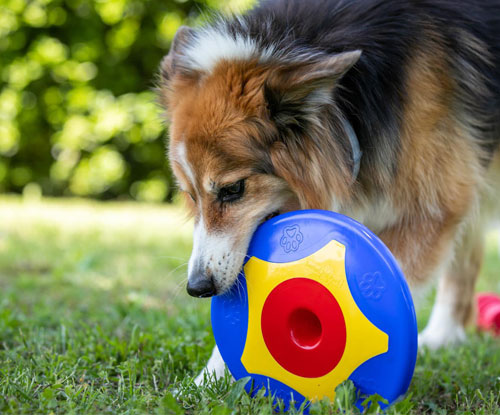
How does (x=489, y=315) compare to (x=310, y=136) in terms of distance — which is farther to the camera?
(x=489, y=315)

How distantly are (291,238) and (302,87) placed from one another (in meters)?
0.64

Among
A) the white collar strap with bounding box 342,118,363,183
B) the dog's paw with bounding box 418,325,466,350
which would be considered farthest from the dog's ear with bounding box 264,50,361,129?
the dog's paw with bounding box 418,325,466,350

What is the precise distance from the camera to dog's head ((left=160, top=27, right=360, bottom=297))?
264 cm

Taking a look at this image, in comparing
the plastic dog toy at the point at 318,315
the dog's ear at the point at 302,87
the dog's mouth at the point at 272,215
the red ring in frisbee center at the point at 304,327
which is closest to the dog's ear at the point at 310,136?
the dog's ear at the point at 302,87

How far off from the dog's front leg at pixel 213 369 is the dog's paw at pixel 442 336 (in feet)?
5.18

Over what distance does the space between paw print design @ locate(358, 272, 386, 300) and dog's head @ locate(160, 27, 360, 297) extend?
1.92ft

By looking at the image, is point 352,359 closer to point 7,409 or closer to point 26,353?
point 7,409

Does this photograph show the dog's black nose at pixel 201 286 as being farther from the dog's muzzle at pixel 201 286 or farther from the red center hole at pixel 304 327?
the red center hole at pixel 304 327

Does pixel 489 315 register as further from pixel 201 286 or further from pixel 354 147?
pixel 201 286

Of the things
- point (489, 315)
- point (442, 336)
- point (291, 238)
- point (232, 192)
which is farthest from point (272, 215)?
point (489, 315)

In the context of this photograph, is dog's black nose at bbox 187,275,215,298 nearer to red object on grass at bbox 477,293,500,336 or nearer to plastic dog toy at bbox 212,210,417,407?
plastic dog toy at bbox 212,210,417,407

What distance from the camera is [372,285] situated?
230cm

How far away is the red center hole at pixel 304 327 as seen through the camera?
245 cm

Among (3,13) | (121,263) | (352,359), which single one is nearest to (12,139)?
(3,13)
